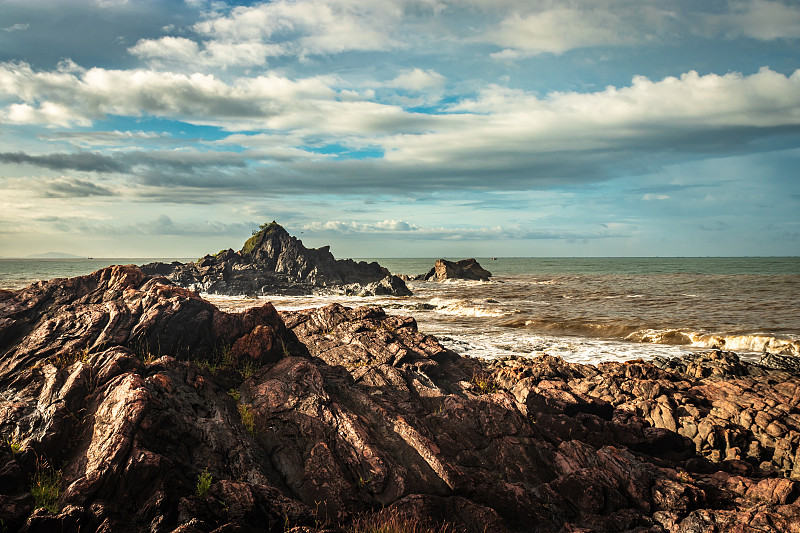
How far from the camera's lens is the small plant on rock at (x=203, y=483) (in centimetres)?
745

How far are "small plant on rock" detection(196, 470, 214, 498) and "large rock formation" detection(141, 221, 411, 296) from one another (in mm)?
59792

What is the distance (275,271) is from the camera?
78750 millimetres

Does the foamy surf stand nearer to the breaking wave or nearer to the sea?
the sea

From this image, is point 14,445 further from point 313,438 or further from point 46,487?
point 313,438

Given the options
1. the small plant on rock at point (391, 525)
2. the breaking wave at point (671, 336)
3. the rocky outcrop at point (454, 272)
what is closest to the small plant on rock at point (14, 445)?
the small plant on rock at point (391, 525)

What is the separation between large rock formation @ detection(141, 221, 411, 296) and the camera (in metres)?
69.5

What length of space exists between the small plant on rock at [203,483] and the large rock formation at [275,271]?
196ft

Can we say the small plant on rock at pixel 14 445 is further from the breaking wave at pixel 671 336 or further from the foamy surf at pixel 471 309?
the foamy surf at pixel 471 309

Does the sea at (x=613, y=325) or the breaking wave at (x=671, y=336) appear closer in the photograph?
the sea at (x=613, y=325)

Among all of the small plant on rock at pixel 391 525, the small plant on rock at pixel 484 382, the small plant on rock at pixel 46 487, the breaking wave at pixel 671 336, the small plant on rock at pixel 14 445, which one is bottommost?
the breaking wave at pixel 671 336

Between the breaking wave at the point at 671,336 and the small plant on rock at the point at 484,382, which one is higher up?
the small plant on rock at the point at 484,382

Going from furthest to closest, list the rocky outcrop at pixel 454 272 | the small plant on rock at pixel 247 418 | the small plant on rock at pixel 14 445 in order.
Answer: the rocky outcrop at pixel 454 272 → the small plant on rock at pixel 247 418 → the small plant on rock at pixel 14 445

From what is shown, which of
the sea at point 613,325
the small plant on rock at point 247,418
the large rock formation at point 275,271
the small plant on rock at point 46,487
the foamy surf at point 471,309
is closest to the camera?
the small plant on rock at point 46,487

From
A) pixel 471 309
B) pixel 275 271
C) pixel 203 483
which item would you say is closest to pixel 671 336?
pixel 471 309
